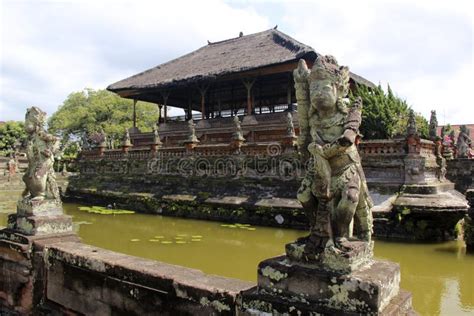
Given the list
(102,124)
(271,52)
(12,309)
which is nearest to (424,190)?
(12,309)

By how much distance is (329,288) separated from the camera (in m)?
2.16

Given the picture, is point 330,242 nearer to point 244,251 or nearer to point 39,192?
point 39,192

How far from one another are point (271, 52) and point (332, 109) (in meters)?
15.6

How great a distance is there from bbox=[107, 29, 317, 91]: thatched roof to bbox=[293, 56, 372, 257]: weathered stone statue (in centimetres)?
A: 1277

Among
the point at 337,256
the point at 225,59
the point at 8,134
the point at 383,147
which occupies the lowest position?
the point at 337,256

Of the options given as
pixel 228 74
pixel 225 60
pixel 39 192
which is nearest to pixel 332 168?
pixel 39 192

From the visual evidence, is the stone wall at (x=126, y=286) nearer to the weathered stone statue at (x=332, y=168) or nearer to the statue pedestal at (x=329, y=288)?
the statue pedestal at (x=329, y=288)

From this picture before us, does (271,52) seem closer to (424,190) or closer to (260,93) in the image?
(260,93)

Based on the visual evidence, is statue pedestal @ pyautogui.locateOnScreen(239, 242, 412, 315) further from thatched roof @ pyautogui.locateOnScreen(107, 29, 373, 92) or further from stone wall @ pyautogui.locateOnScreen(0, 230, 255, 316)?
thatched roof @ pyautogui.locateOnScreen(107, 29, 373, 92)

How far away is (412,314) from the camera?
2.37m

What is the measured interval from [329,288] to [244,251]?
5.88 m

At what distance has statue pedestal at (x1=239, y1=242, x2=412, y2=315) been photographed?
2070mm

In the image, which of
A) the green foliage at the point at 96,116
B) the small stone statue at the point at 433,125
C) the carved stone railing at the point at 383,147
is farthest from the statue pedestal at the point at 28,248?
the green foliage at the point at 96,116

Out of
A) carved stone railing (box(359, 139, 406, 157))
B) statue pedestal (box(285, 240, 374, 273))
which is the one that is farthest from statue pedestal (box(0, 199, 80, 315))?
carved stone railing (box(359, 139, 406, 157))
